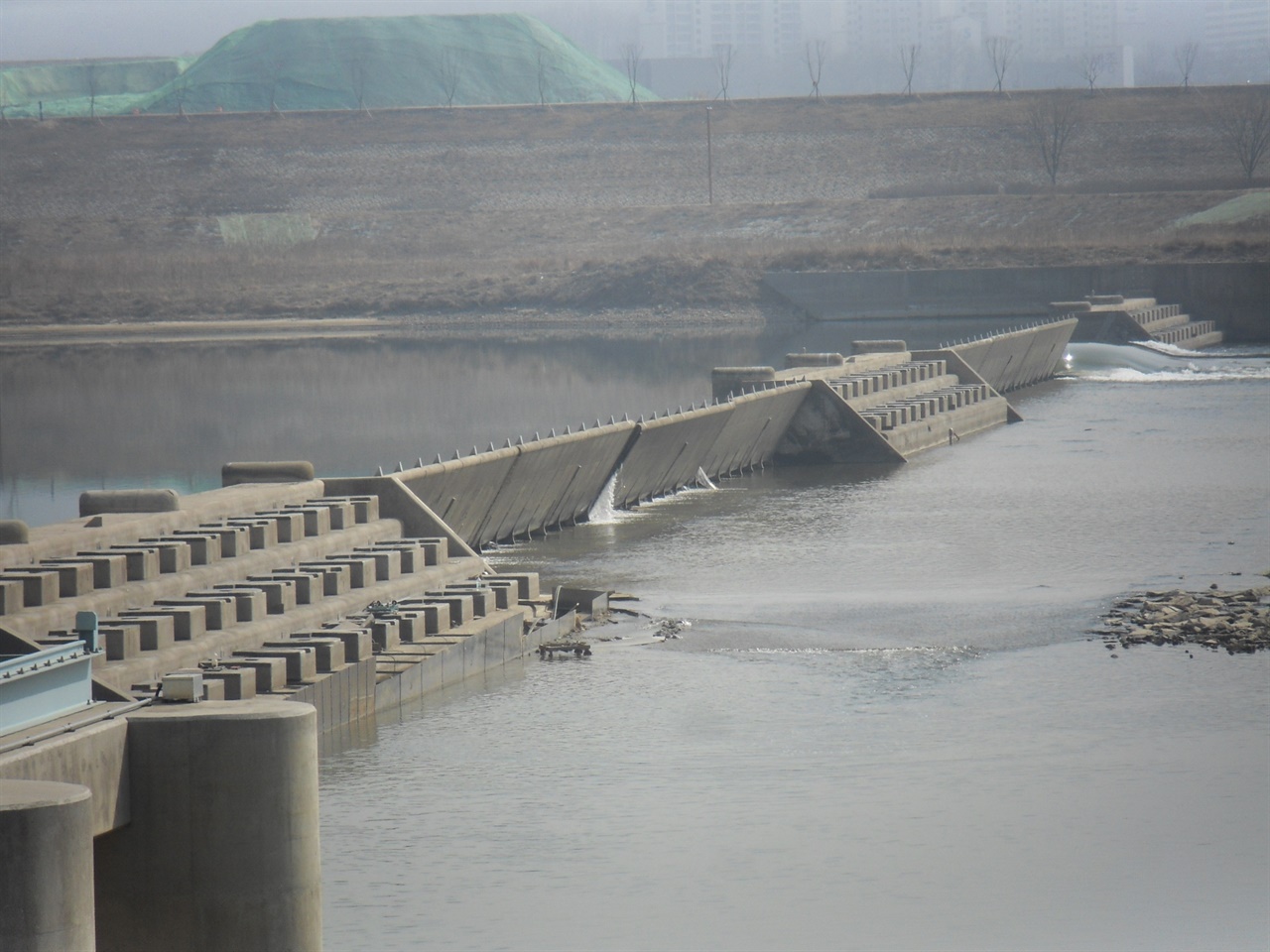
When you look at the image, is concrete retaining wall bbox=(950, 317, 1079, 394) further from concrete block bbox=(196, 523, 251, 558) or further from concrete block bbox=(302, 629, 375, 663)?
concrete block bbox=(302, 629, 375, 663)

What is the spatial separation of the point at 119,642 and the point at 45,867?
7.70m

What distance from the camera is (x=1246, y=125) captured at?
111m

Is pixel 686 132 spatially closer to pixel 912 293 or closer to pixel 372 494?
pixel 912 293

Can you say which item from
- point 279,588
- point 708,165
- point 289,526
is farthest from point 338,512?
point 708,165

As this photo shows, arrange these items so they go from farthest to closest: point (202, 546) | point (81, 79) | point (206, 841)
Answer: point (81, 79), point (202, 546), point (206, 841)

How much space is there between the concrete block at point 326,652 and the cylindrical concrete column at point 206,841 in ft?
Result: 22.4

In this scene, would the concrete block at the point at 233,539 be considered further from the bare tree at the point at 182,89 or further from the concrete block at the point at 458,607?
the bare tree at the point at 182,89

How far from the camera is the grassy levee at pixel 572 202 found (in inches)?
3575

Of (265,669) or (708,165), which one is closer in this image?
(265,669)

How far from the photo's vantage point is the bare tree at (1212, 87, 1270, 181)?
107438 millimetres

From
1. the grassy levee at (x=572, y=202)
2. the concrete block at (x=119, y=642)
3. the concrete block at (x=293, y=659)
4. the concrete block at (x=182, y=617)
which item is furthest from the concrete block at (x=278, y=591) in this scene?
the grassy levee at (x=572, y=202)

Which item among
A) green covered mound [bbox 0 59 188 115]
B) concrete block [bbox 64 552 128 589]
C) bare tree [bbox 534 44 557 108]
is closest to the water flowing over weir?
concrete block [bbox 64 552 128 589]

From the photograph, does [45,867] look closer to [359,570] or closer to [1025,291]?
[359,570]

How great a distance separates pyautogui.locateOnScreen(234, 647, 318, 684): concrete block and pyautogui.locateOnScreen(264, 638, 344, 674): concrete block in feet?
0.55
